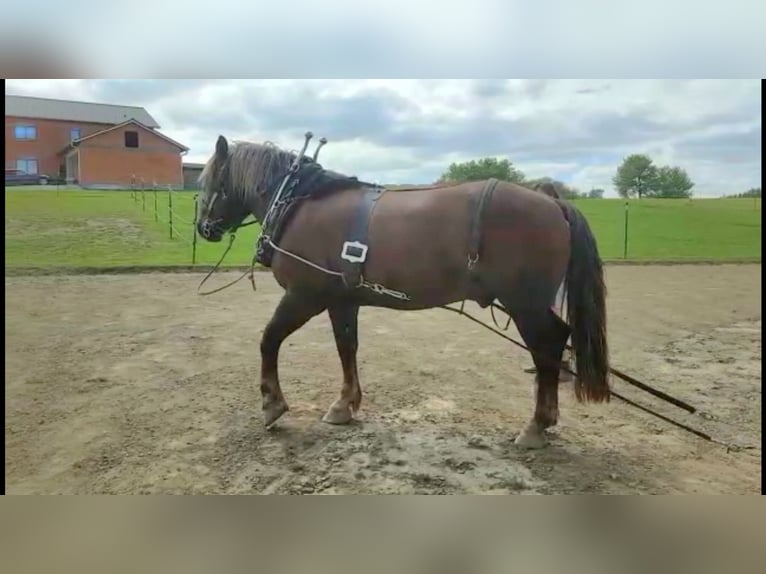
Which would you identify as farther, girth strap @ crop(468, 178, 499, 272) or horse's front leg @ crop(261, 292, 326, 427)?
horse's front leg @ crop(261, 292, 326, 427)

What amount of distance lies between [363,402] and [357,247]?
2.60 feet

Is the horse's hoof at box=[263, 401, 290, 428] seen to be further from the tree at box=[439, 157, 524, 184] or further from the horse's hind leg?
the tree at box=[439, 157, 524, 184]

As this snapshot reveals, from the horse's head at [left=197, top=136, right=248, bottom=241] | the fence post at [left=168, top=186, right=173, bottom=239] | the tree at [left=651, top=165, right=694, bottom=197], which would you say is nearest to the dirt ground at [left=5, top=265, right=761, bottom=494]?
the fence post at [left=168, top=186, right=173, bottom=239]

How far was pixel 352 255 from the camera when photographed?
1.89m

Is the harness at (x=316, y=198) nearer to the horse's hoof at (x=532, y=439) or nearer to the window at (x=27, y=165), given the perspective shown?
the horse's hoof at (x=532, y=439)

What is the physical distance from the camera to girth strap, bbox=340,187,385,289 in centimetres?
189

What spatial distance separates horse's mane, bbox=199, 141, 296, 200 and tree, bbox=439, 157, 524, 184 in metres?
0.87

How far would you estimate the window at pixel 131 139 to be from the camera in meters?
2.68

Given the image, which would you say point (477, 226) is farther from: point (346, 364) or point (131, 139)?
point (131, 139)


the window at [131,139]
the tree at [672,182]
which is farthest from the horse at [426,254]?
the tree at [672,182]

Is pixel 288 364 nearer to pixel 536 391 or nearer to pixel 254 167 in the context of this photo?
pixel 254 167

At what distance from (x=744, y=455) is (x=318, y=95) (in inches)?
87.9

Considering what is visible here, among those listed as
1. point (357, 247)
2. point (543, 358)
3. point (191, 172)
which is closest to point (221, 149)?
point (191, 172)
